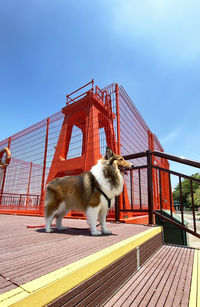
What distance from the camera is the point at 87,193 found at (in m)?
2.09

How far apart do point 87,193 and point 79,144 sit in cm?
241

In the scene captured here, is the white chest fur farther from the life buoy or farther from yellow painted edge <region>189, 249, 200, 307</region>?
the life buoy

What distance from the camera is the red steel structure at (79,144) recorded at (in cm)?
390

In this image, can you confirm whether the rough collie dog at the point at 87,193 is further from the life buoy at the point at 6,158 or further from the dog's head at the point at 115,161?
the life buoy at the point at 6,158

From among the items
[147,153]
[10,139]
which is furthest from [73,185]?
[10,139]

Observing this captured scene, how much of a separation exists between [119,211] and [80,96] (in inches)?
150

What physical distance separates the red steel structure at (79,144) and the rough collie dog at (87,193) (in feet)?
2.89

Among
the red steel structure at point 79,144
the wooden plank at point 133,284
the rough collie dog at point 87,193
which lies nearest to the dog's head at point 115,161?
the rough collie dog at point 87,193

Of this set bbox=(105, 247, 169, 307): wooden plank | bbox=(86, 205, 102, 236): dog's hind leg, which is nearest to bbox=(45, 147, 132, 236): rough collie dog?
bbox=(86, 205, 102, 236): dog's hind leg

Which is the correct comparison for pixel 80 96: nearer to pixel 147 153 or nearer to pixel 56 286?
pixel 147 153

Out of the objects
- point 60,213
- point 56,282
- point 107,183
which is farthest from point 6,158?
point 56,282

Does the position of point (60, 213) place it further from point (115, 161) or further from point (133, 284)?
point (133, 284)

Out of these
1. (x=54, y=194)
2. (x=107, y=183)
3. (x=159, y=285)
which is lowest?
(x=159, y=285)

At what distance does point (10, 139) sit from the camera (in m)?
7.28
